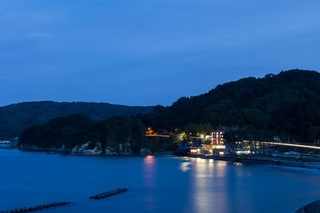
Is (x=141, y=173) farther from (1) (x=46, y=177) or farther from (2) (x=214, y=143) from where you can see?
(2) (x=214, y=143)

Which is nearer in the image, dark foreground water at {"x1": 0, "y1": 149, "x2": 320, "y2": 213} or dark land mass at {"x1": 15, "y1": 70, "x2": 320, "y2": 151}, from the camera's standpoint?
dark foreground water at {"x1": 0, "y1": 149, "x2": 320, "y2": 213}

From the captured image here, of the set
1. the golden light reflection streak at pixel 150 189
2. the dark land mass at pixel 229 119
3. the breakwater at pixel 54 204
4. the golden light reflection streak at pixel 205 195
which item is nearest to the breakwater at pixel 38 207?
the breakwater at pixel 54 204

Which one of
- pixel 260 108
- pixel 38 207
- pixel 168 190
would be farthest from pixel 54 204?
pixel 260 108

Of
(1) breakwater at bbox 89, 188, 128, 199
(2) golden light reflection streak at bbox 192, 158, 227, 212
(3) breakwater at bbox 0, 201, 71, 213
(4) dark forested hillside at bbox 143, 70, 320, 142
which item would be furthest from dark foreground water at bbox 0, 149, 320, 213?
(4) dark forested hillside at bbox 143, 70, 320, 142

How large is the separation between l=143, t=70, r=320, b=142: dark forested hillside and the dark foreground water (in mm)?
34518

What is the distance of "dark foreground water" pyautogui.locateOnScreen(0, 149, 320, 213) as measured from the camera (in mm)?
28922

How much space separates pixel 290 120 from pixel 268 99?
25180mm

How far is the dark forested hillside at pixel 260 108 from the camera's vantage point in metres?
86.8

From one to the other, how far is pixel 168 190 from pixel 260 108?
74070mm

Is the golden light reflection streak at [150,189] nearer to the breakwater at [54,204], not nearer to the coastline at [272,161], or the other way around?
the breakwater at [54,204]

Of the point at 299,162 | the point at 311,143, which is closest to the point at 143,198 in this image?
the point at 299,162

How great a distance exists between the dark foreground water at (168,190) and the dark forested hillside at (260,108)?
3452 cm

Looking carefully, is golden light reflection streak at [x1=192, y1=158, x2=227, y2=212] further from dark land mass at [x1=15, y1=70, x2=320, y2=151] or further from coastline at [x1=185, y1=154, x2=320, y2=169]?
dark land mass at [x1=15, y1=70, x2=320, y2=151]

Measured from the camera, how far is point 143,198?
32.7m
